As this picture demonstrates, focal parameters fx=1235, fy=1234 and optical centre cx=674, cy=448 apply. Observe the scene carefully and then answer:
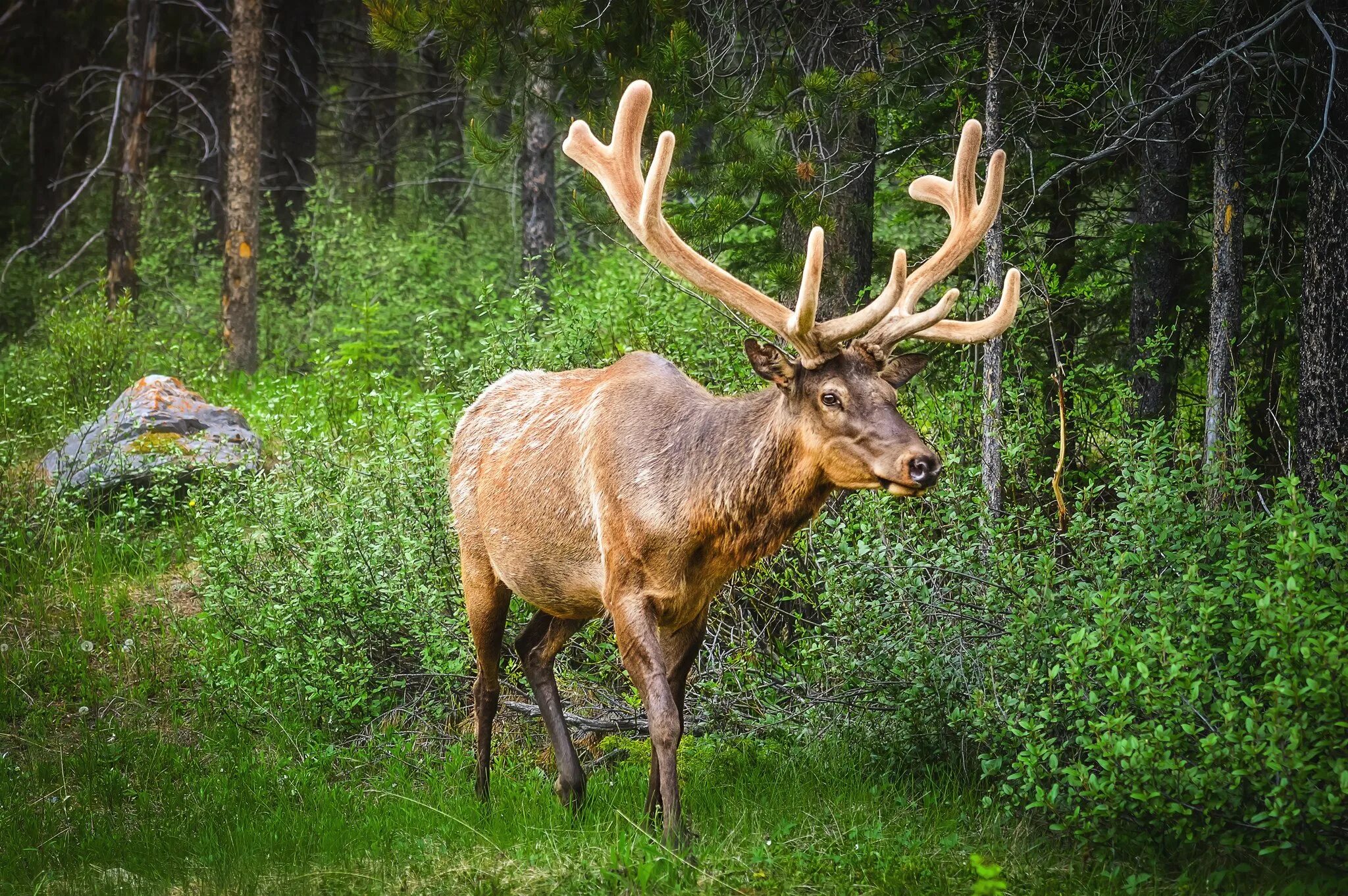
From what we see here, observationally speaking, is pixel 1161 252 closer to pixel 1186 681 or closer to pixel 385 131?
pixel 1186 681

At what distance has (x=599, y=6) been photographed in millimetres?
7770

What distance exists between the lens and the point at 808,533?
6.97 metres

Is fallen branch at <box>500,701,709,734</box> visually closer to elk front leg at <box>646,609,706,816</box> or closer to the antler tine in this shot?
elk front leg at <box>646,609,706,816</box>

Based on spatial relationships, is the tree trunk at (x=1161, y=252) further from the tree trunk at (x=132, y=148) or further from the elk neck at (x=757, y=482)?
the tree trunk at (x=132, y=148)

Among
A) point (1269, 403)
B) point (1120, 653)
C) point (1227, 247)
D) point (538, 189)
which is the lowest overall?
point (1120, 653)

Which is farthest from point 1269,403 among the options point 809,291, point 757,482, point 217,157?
point 217,157

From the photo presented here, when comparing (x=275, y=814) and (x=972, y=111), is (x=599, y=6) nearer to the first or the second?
(x=972, y=111)

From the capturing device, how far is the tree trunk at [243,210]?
15.9m

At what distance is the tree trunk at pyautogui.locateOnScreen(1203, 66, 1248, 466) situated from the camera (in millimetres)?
6586

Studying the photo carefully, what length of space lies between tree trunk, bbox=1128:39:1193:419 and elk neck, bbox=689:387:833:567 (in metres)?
3.52

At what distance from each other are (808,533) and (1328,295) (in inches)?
113

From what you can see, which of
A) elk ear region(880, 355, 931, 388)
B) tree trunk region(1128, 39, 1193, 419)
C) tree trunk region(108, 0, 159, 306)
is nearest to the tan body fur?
elk ear region(880, 355, 931, 388)

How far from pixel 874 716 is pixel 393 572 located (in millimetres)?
3221

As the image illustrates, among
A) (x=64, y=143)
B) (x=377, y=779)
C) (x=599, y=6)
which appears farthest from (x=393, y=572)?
(x=64, y=143)
